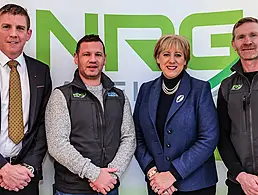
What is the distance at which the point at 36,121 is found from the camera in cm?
222

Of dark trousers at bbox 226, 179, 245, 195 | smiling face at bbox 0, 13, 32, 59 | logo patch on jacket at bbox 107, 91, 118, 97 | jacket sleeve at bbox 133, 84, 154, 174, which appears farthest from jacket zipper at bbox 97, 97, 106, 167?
dark trousers at bbox 226, 179, 245, 195

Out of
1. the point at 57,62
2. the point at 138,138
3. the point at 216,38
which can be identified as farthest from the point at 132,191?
the point at 216,38

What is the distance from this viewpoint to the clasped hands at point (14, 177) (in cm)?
205

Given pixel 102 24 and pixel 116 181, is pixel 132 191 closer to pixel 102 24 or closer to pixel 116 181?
pixel 116 181

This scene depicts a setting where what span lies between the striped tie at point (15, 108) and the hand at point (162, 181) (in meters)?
0.77

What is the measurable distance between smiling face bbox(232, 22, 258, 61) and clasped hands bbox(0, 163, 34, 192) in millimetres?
1357

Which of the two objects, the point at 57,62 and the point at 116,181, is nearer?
the point at 116,181

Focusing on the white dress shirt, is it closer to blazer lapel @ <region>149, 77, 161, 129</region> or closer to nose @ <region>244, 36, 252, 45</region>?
blazer lapel @ <region>149, 77, 161, 129</region>

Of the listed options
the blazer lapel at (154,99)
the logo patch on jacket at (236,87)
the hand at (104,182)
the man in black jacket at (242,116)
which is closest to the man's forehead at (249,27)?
the man in black jacket at (242,116)

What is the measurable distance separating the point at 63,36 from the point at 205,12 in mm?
1044

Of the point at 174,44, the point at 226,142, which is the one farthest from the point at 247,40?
the point at 226,142

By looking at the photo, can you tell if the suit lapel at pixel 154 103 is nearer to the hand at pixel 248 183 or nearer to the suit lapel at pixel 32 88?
the hand at pixel 248 183

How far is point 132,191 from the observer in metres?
2.81

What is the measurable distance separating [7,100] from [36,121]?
20 cm
